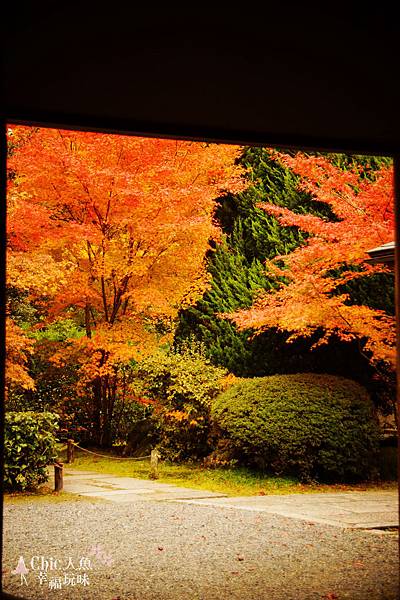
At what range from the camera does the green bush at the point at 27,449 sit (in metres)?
7.06

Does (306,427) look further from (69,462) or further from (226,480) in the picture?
(69,462)

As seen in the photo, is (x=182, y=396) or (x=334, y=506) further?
(x=182, y=396)

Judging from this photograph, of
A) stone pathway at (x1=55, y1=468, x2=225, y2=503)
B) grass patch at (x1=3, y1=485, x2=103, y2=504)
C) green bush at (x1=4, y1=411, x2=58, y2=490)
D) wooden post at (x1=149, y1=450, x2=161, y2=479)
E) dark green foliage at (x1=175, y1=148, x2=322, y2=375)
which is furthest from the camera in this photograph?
dark green foliage at (x1=175, y1=148, x2=322, y2=375)

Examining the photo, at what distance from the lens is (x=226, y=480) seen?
8.39 m

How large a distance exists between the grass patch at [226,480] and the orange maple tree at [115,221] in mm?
1652

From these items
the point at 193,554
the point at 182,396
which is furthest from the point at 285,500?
the point at 182,396

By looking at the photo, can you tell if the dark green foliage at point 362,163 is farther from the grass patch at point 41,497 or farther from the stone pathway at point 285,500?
the grass patch at point 41,497

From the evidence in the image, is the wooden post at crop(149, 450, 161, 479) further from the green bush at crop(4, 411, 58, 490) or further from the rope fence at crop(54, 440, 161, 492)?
the green bush at crop(4, 411, 58, 490)

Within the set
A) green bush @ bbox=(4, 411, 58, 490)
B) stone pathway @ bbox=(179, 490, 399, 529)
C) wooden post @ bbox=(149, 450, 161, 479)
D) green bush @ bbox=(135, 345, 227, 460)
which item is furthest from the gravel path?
green bush @ bbox=(135, 345, 227, 460)

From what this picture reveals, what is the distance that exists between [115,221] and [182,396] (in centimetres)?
268

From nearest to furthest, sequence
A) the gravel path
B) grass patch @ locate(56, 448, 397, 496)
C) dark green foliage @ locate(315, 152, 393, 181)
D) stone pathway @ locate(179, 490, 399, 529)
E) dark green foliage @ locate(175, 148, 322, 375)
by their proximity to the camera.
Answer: the gravel path → stone pathway @ locate(179, 490, 399, 529) → grass patch @ locate(56, 448, 397, 496) → dark green foliage @ locate(315, 152, 393, 181) → dark green foliage @ locate(175, 148, 322, 375)

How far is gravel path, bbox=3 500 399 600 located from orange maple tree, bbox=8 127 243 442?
12.2ft

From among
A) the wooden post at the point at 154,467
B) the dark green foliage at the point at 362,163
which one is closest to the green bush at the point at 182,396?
the wooden post at the point at 154,467

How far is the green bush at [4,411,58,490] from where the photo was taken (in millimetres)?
7062
